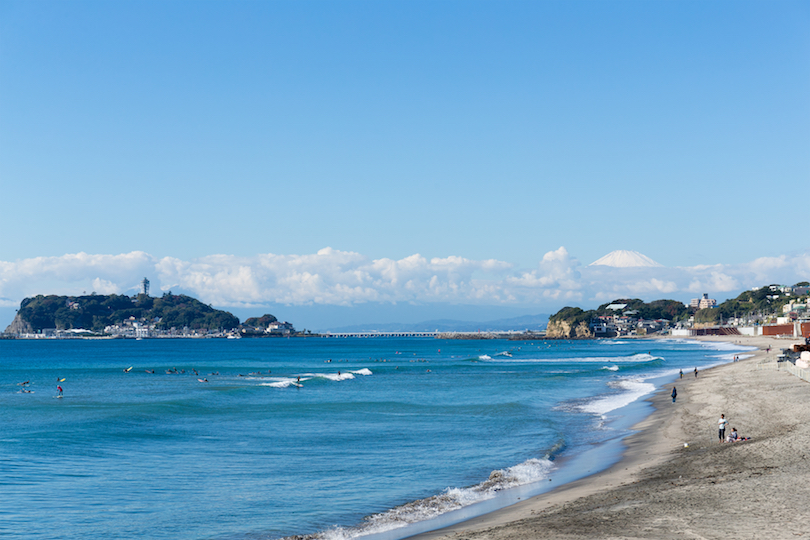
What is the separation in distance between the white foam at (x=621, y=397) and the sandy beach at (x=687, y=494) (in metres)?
10.1

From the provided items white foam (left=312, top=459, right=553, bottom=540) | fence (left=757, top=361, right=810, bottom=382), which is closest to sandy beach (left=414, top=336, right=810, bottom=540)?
white foam (left=312, top=459, right=553, bottom=540)

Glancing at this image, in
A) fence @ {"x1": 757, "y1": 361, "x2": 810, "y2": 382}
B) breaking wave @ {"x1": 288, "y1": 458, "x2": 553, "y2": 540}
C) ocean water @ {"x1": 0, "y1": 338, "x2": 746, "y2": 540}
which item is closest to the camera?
breaking wave @ {"x1": 288, "y1": 458, "x2": 553, "y2": 540}

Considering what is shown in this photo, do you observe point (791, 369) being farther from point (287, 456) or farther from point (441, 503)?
point (441, 503)

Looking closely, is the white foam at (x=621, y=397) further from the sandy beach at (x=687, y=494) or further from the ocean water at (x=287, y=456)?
the sandy beach at (x=687, y=494)

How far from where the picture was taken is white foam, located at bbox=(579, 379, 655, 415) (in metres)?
40.1

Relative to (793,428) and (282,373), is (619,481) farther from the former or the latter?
(282,373)

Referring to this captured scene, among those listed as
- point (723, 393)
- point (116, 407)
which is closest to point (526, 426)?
point (723, 393)

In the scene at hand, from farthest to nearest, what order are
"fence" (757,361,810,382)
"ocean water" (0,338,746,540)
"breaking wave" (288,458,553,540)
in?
1. "fence" (757,361,810,382)
2. "ocean water" (0,338,746,540)
3. "breaking wave" (288,458,553,540)

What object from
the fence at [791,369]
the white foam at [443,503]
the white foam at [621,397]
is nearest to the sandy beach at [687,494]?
the white foam at [443,503]

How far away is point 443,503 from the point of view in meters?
18.3

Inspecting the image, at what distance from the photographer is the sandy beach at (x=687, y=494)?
1323cm

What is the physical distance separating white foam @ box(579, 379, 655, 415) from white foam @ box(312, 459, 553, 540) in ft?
57.5

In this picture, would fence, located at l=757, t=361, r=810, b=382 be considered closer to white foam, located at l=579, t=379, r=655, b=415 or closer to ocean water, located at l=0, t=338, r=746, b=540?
white foam, located at l=579, t=379, r=655, b=415

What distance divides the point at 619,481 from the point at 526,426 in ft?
45.6
